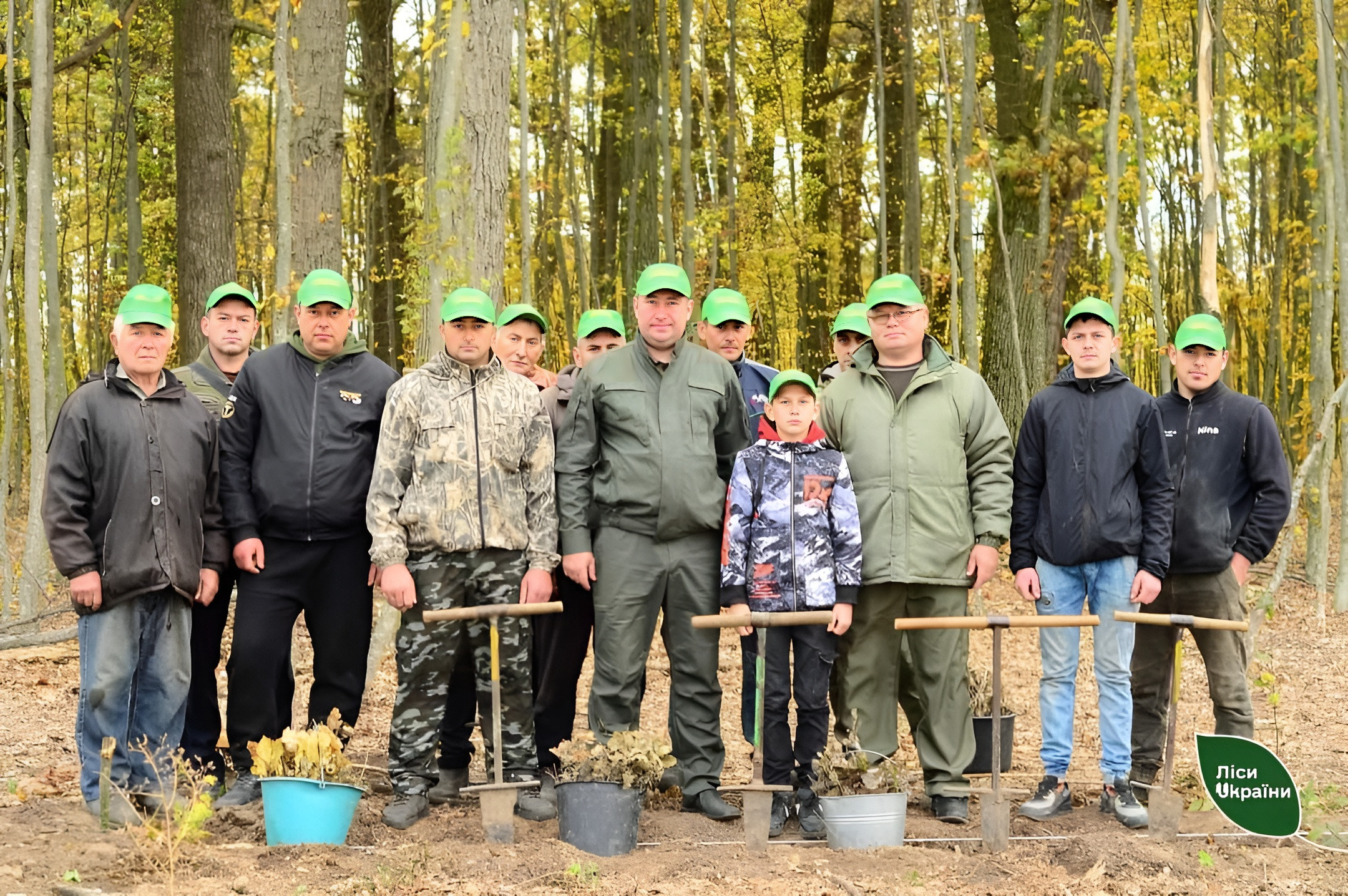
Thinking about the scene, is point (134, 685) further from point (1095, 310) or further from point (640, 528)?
point (1095, 310)

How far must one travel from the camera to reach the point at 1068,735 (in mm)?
5332

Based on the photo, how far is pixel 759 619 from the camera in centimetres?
465

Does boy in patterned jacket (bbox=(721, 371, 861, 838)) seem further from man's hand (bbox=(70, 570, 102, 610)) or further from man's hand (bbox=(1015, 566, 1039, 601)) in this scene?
man's hand (bbox=(70, 570, 102, 610))

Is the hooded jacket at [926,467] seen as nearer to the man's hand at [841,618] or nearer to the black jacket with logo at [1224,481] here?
the man's hand at [841,618]

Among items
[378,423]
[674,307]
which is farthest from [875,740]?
[378,423]

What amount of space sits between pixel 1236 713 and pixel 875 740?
165 centimetres

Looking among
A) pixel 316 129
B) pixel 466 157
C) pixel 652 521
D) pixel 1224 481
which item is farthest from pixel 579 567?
pixel 316 129

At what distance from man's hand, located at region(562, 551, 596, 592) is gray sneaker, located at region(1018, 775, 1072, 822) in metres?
2.11

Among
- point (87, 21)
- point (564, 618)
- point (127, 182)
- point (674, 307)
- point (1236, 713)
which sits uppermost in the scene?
point (87, 21)

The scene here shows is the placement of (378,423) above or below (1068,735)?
above

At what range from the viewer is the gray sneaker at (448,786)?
5359 millimetres

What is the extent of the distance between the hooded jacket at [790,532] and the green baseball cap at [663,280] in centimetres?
80

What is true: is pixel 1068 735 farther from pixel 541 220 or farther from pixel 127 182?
pixel 541 220

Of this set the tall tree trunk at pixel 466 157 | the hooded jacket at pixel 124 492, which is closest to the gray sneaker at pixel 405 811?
the hooded jacket at pixel 124 492
